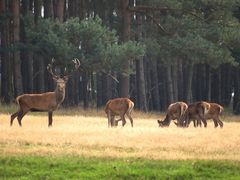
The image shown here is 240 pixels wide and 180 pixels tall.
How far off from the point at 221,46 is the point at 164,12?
5382 mm

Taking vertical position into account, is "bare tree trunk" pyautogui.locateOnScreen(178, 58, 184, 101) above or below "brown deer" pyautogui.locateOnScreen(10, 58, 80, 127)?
below

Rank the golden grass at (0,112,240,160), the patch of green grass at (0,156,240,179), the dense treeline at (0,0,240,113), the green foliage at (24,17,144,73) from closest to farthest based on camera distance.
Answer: the patch of green grass at (0,156,240,179)
the golden grass at (0,112,240,160)
the green foliage at (24,17,144,73)
the dense treeline at (0,0,240,113)

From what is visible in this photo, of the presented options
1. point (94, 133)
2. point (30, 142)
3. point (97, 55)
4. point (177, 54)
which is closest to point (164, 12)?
point (177, 54)

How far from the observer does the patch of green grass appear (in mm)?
13586

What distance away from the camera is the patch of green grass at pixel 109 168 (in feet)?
44.6

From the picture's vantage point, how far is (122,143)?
1814 cm

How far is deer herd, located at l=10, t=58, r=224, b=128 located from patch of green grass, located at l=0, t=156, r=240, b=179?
28.5 feet

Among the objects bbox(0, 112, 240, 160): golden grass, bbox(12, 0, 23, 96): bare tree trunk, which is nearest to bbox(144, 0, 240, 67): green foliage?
bbox(12, 0, 23, 96): bare tree trunk

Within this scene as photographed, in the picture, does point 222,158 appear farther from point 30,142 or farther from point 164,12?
point 164,12

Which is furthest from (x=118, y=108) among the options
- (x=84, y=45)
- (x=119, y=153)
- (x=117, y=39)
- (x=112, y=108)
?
(x=117, y=39)

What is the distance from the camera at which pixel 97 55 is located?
3556 centimetres

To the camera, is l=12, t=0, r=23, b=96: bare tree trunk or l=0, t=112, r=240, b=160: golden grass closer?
l=0, t=112, r=240, b=160: golden grass

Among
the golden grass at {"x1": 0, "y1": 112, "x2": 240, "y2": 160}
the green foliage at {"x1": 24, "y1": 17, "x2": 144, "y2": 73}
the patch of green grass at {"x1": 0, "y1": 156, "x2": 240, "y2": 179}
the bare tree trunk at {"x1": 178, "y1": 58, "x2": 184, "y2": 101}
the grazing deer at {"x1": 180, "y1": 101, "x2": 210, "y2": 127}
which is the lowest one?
the bare tree trunk at {"x1": 178, "y1": 58, "x2": 184, "y2": 101}

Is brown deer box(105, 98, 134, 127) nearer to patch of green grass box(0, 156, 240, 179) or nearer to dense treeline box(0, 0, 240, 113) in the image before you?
patch of green grass box(0, 156, 240, 179)
